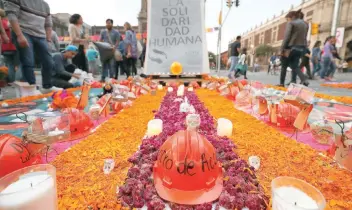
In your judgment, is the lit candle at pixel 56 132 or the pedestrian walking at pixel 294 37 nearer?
the lit candle at pixel 56 132

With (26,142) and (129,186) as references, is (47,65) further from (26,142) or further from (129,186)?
(129,186)

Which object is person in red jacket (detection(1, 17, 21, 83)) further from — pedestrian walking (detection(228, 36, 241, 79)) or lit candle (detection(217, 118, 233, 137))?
pedestrian walking (detection(228, 36, 241, 79))

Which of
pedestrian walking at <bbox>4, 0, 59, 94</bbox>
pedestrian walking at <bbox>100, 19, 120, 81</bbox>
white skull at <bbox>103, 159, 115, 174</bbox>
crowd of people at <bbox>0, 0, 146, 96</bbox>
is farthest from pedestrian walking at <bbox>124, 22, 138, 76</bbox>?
white skull at <bbox>103, 159, 115, 174</bbox>

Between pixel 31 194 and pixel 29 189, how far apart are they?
2cm

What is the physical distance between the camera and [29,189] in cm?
92

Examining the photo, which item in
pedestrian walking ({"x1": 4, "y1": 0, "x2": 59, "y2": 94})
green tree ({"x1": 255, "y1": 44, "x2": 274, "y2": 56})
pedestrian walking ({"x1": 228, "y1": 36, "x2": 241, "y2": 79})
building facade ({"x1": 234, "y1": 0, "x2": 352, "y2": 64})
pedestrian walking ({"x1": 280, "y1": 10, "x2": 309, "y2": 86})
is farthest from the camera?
green tree ({"x1": 255, "y1": 44, "x2": 274, "y2": 56})

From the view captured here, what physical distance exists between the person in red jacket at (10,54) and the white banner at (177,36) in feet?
11.7

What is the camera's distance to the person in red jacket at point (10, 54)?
551 cm

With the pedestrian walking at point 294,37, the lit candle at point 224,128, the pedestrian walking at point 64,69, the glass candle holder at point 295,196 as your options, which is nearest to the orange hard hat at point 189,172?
Answer: the glass candle holder at point 295,196

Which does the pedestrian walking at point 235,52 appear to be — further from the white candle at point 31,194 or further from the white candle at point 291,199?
the white candle at point 31,194

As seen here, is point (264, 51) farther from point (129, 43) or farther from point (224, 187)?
point (224, 187)

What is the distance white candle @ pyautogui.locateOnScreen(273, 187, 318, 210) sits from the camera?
0.96 meters

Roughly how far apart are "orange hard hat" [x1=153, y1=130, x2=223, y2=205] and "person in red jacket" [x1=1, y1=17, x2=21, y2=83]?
5758 millimetres

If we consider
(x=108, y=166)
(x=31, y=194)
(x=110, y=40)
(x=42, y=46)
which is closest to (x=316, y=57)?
(x=110, y=40)
